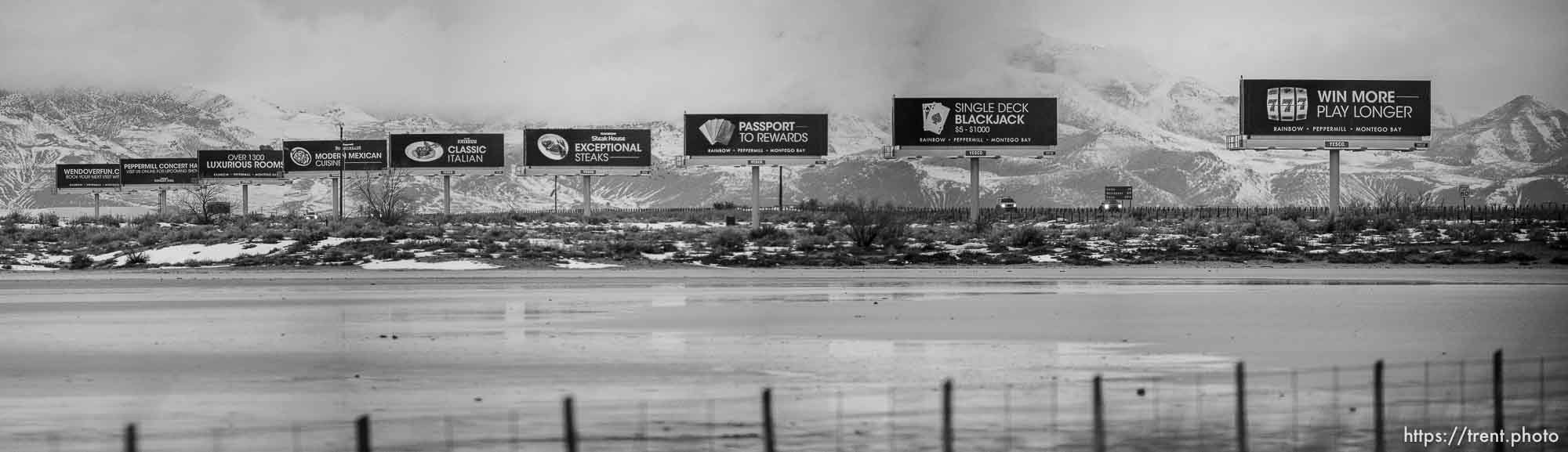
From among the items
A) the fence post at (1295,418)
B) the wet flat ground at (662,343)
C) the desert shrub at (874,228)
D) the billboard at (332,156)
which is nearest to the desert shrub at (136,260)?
the wet flat ground at (662,343)

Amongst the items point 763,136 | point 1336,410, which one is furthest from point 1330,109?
point 1336,410

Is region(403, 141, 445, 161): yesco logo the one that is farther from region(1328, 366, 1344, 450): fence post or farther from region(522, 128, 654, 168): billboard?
region(1328, 366, 1344, 450): fence post

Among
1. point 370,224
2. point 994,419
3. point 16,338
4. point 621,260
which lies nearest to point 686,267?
point 621,260

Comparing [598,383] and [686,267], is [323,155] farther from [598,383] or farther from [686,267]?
[598,383]

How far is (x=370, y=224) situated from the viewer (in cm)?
7412

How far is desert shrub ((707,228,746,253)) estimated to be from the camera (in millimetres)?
60241

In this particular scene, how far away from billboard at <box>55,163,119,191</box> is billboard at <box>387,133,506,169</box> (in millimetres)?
46482

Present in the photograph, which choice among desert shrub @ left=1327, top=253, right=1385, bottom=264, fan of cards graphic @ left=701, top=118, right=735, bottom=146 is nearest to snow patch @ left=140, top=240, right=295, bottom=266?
fan of cards graphic @ left=701, top=118, right=735, bottom=146

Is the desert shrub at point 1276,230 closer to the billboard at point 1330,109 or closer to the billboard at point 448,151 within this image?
the billboard at point 1330,109

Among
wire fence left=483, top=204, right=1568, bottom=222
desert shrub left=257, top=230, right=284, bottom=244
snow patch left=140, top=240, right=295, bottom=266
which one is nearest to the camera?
snow patch left=140, top=240, right=295, bottom=266

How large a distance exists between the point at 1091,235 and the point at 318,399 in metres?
50.0

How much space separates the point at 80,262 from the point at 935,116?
3636 cm

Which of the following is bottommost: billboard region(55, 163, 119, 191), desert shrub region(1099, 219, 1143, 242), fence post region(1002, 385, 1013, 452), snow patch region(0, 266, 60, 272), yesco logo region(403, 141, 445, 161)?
fence post region(1002, 385, 1013, 452)

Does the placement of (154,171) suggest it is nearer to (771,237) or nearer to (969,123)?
(969,123)
